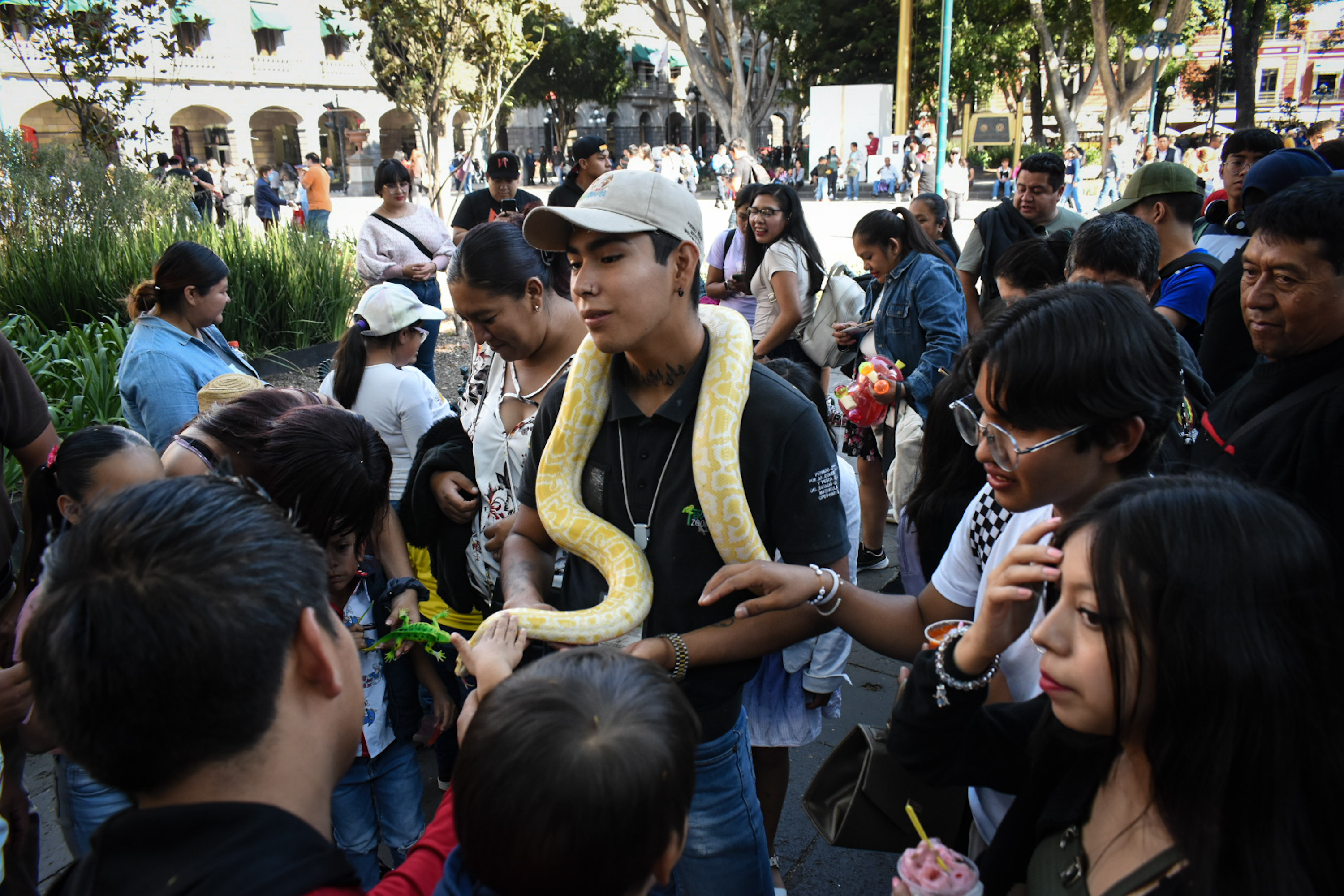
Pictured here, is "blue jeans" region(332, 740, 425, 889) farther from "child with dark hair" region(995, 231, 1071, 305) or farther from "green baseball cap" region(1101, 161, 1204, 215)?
"green baseball cap" region(1101, 161, 1204, 215)

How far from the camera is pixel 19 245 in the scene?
8219 millimetres

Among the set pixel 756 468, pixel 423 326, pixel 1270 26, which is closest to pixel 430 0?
pixel 423 326

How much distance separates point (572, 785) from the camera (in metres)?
1.19

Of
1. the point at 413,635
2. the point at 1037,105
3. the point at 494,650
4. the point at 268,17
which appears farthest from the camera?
the point at 268,17

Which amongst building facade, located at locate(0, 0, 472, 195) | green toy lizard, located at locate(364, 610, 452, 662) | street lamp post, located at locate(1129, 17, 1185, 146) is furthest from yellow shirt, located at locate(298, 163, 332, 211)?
building facade, located at locate(0, 0, 472, 195)

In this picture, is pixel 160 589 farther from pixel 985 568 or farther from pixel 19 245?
pixel 19 245

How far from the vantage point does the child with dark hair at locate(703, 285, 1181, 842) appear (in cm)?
177

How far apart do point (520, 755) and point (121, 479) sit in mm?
2080

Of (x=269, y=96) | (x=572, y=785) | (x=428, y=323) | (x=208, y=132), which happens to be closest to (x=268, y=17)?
(x=269, y=96)

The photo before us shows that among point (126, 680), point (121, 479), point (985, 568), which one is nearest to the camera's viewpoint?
point (126, 680)

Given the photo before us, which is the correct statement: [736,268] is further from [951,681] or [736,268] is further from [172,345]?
[951,681]

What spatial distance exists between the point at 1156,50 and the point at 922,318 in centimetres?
2231

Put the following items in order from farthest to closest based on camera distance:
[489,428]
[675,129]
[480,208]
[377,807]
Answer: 1. [675,129]
2. [480,208]
3. [489,428]
4. [377,807]

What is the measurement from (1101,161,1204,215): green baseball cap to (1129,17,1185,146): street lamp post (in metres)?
21.3
